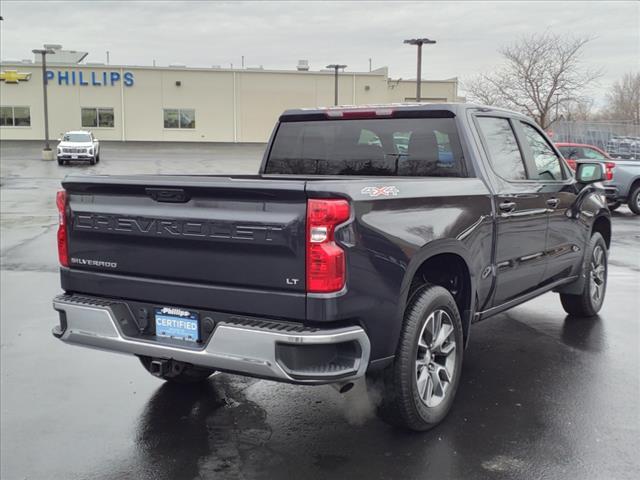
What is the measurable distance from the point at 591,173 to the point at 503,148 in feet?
4.26

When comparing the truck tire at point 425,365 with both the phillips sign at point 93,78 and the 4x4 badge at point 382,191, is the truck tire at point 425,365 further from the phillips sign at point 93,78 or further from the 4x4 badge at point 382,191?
the phillips sign at point 93,78

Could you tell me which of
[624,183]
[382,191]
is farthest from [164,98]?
[382,191]

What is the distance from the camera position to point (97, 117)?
5056cm

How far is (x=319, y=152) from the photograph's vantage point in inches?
206

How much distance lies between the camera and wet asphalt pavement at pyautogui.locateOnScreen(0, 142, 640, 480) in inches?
146

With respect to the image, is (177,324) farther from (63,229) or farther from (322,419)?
(322,419)

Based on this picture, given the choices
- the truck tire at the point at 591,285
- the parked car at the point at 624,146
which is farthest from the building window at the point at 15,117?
the truck tire at the point at 591,285

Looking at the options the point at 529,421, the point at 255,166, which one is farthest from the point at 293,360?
the point at 255,166

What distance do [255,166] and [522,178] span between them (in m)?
30.5

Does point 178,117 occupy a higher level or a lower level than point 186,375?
higher

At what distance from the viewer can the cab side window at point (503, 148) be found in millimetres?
4945

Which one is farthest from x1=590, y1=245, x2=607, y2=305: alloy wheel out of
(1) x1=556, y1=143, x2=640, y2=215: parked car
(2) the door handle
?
(1) x1=556, y1=143, x2=640, y2=215: parked car

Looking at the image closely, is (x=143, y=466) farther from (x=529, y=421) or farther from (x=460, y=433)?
(x=529, y=421)

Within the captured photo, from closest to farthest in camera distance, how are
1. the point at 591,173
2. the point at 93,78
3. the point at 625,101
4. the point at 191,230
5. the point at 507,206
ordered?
the point at 191,230 → the point at 507,206 → the point at 591,173 → the point at 93,78 → the point at 625,101
